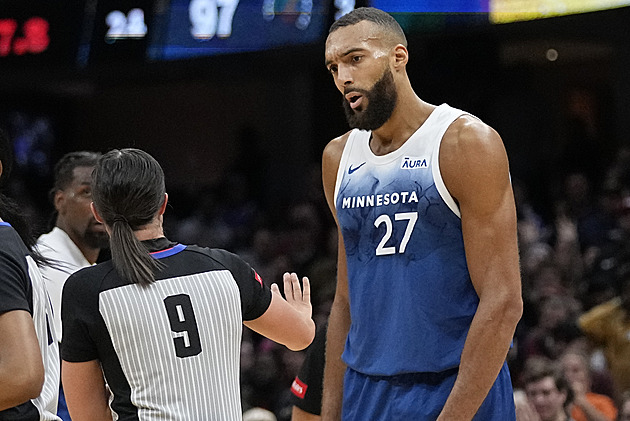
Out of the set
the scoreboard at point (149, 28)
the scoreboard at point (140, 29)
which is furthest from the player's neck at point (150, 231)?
the scoreboard at point (140, 29)

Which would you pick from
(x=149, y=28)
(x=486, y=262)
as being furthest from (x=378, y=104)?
(x=149, y=28)

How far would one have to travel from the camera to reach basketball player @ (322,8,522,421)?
283cm

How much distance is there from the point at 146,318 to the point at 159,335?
0.06m

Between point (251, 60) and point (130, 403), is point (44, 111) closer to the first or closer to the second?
point (251, 60)

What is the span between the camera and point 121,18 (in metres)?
9.18

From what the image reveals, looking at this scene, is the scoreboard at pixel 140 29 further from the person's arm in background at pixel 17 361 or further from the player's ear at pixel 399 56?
the person's arm in background at pixel 17 361

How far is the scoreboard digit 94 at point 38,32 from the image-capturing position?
30.6ft

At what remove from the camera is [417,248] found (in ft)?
9.71

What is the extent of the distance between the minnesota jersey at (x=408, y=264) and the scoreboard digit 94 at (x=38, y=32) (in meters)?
6.86

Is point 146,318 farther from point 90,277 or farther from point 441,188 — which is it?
point 441,188

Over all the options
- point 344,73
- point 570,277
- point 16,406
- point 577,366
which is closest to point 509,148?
point 570,277

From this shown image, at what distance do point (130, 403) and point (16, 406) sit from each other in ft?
1.31

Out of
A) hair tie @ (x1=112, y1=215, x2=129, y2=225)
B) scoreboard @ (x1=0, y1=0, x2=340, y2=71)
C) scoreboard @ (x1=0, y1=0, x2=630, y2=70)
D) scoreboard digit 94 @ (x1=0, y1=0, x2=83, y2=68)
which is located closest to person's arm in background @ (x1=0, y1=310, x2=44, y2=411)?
hair tie @ (x1=112, y1=215, x2=129, y2=225)

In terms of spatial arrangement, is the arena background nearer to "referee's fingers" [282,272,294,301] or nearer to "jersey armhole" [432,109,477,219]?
"referee's fingers" [282,272,294,301]
